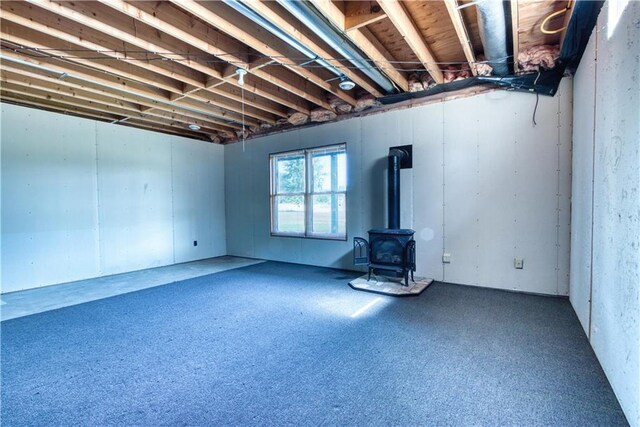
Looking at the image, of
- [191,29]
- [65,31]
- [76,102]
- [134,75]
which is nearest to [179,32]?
[191,29]

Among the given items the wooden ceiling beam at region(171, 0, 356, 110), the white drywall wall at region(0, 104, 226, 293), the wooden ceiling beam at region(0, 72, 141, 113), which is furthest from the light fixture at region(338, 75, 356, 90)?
the white drywall wall at region(0, 104, 226, 293)

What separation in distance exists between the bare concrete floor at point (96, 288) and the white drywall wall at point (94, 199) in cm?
31

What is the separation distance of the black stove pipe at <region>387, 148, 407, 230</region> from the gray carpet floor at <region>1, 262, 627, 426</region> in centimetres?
121

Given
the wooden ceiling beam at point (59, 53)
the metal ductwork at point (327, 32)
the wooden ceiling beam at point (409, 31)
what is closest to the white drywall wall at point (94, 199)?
the wooden ceiling beam at point (59, 53)

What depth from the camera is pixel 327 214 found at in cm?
538

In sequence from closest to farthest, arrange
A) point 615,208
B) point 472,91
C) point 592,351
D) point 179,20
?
point 615,208
point 592,351
point 179,20
point 472,91

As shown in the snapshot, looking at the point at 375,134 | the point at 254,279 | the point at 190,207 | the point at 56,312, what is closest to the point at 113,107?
the point at 190,207

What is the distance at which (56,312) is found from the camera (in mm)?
3307

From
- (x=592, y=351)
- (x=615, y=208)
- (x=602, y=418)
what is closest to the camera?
(x=602, y=418)

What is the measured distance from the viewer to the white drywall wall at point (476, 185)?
3.49m

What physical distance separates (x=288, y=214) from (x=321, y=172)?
114cm

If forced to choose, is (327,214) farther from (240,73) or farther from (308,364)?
(308,364)

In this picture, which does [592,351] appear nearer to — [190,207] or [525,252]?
[525,252]

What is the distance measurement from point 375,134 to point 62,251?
17.9 feet
